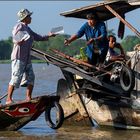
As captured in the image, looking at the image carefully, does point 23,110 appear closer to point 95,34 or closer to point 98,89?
point 98,89

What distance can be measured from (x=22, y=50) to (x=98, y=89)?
A: 1.86 metres

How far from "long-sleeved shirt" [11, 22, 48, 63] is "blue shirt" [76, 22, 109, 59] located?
1.18 metres

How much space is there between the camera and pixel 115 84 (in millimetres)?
12500

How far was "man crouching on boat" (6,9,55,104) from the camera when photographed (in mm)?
11734

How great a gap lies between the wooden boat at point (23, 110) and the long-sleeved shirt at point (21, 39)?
0.77m

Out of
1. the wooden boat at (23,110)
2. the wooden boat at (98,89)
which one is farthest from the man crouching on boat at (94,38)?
the wooden boat at (23,110)

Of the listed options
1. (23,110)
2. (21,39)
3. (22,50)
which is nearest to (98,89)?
(23,110)

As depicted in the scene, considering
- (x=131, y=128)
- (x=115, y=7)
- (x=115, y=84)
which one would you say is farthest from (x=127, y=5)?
(x=131, y=128)

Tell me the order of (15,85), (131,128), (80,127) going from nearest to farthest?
(15,85) → (131,128) → (80,127)

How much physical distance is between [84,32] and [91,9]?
0.52 m

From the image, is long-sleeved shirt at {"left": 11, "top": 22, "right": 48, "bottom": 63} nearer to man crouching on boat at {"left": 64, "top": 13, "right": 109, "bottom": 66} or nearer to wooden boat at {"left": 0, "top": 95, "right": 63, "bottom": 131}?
wooden boat at {"left": 0, "top": 95, "right": 63, "bottom": 131}

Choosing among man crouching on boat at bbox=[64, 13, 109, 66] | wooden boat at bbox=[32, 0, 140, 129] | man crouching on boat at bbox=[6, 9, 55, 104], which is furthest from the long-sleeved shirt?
man crouching on boat at bbox=[64, 13, 109, 66]

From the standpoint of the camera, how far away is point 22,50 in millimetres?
11867

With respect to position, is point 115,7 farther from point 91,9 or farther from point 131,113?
point 131,113
